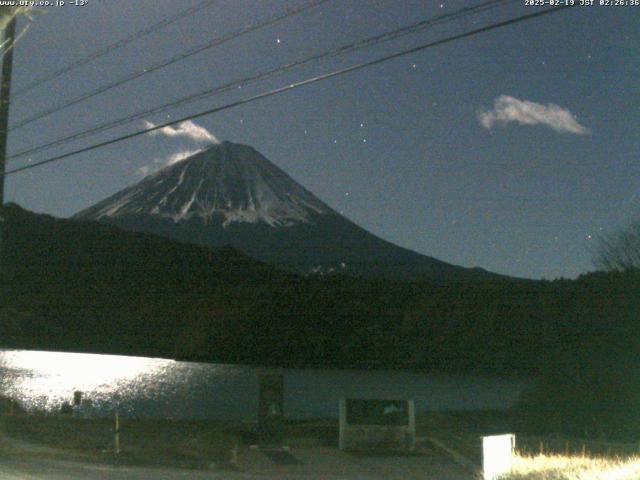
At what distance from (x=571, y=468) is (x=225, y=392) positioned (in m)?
37.3

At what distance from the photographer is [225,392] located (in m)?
47.4

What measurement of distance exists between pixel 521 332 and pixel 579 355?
35503mm

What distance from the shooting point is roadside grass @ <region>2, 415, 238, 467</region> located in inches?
588

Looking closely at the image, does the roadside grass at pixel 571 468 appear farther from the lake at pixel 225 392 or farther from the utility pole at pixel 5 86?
the utility pole at pixel 5 86

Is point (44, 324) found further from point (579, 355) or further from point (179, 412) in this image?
point (579, 355)

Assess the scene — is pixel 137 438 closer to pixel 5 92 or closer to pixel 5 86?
pixel 5 92

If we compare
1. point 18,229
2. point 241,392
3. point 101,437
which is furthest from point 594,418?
point 18,229

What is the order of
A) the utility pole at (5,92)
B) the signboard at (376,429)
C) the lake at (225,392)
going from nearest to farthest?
the utility pole at (5,92), the signboard at (376,429), the lake at (225,392)

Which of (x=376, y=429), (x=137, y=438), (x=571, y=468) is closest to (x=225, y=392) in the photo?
(x=137, y=438)

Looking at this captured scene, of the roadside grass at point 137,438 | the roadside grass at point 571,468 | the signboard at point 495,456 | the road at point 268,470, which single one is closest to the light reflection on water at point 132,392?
the roadside grass at point 137,438

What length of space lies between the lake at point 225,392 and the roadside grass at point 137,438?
299 centimetres

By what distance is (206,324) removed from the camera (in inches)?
4033

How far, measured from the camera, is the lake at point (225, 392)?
34344 millimetres

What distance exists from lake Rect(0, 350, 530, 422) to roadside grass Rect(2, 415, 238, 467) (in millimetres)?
2990
